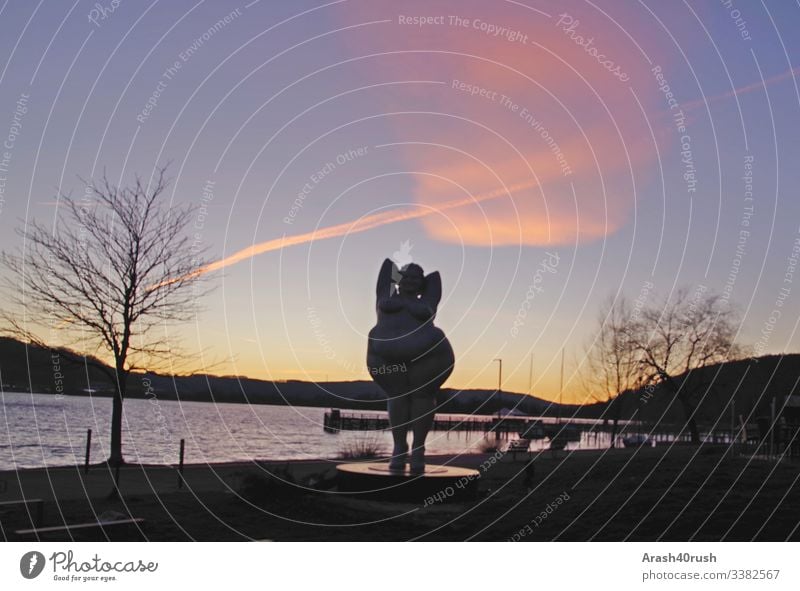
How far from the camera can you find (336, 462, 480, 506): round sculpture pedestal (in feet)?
60.7

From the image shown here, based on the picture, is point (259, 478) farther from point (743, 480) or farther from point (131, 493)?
point (743, 480)

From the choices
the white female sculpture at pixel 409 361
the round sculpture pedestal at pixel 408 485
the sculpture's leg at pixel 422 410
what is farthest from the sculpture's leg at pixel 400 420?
the round sculpture pedestal at pixel 408 485

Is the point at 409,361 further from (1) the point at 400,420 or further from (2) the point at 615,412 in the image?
(2) the point at 615,412

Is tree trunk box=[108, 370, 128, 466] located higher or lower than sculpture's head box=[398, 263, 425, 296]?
lower

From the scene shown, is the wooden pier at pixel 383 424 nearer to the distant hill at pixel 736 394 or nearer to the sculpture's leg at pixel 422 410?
the distant hill at pixel 736 394

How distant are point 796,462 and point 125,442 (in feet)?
157

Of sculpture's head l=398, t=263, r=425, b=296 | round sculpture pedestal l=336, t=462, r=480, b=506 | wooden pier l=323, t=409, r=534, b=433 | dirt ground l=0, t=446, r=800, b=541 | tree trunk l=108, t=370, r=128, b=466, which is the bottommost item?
dirt ground l=0, t=446, r=800, b=541

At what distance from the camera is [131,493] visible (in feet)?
65.1

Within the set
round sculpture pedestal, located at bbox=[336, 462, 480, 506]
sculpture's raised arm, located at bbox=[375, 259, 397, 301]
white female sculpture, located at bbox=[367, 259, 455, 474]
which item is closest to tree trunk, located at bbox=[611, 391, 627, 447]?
white female sculpture, located at bbox=[367, 259, 455, 474]

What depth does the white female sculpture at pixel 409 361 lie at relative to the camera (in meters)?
20.0

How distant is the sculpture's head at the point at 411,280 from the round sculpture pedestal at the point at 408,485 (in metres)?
4.01

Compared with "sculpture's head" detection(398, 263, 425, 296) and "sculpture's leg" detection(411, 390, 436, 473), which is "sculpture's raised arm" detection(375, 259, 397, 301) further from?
"sculpture's leg" detection(411, 390, 436, 473)

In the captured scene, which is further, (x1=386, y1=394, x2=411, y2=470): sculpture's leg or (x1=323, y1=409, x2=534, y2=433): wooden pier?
(x1=323, y1=409, x2=534, y2=433): wooden pier

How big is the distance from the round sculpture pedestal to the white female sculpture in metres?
1.07
